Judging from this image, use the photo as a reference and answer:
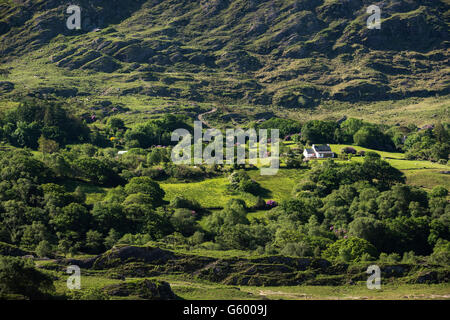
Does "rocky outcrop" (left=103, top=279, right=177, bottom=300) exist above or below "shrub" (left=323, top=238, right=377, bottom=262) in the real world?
above

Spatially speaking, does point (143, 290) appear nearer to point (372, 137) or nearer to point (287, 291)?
point (287, 291)

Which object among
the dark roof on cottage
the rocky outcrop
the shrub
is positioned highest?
the dark roof on cottage

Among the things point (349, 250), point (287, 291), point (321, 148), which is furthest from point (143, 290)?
point (321, 148)

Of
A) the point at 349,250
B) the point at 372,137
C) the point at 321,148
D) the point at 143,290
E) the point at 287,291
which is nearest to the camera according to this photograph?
the point at 143,290

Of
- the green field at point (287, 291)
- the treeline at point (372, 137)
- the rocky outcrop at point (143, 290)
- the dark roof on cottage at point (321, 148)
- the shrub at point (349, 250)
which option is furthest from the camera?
the treeline at point (372, 137)

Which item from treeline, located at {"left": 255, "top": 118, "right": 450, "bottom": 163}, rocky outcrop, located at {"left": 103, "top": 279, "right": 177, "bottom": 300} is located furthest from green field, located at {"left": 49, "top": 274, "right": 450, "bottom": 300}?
treeline, located at {"left": 255, "top": 118, "right": 450, "bottom": 163}

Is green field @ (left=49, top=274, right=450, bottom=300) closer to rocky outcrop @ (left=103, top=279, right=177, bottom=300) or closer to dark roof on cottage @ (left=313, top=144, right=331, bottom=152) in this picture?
rocky outcrop @ (left=103, top=279, right=177, bottom=300)

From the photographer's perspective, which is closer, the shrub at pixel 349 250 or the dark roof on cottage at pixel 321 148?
the shrub at pixel 349 250

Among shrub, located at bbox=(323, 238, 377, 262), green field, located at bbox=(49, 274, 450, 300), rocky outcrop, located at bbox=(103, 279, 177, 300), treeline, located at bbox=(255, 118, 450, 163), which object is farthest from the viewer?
treeline, located at bbox=(255, 118, 450, 163)

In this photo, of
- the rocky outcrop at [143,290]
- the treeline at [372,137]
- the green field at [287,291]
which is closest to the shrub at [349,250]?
the green field at [287,291]

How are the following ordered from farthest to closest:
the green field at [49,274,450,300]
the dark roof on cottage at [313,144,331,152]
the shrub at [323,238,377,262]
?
1. the dark roof on cottage at [313,144,331,152]
2. the shrub at [323,238,377,262]
3. the green field at [49,274,450,300]

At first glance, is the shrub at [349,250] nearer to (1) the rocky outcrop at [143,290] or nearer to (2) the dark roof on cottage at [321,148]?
(1) the rocky outcrop at [143,290]
